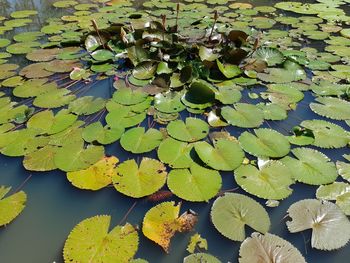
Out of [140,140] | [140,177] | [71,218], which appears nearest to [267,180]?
[140,177]

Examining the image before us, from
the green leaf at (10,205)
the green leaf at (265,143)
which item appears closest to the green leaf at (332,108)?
the green leaf at (265,143)

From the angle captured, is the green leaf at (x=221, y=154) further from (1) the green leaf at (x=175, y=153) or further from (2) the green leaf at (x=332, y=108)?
(2) the green leaf at (x=332, y=108)

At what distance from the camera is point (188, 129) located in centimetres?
321

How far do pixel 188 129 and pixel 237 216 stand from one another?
3.63 ft

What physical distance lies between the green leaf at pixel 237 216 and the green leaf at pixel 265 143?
58cm

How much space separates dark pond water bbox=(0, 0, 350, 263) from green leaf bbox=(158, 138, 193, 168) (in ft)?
0.53

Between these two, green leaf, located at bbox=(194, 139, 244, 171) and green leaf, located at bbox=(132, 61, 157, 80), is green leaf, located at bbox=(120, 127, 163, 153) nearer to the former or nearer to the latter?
green leaf, located at bbox=(194, 139, 244, 171)

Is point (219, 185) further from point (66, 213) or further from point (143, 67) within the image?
point (143, 67)

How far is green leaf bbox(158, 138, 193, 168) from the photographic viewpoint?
2827 mm

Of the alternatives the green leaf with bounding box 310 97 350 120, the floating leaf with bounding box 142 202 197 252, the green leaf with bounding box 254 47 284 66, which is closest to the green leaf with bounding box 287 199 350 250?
the floating leaf with bounding box 142 202 197 252

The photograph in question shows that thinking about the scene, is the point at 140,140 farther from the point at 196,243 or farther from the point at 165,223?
the point at 196,243

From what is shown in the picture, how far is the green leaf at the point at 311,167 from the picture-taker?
266 cm

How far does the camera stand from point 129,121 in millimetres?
3383

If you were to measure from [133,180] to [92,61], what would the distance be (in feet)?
8.28
